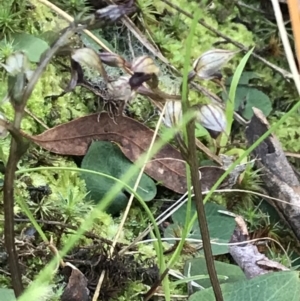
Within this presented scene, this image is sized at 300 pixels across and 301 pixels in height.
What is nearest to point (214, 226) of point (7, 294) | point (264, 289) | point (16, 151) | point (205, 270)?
point (205, 270)

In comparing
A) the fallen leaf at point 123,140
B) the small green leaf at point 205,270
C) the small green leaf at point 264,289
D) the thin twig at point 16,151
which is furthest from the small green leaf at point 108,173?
the thin twig at point 16,151

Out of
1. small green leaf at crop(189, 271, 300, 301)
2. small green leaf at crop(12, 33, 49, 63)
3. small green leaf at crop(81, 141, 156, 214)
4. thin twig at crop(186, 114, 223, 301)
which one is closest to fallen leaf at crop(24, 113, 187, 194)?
small green leaf at crop(81, 141, 156, 214)

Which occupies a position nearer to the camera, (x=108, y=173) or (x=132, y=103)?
(x=108, y=173)

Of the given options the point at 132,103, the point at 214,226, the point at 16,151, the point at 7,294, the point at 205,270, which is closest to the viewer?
the point at 16,151

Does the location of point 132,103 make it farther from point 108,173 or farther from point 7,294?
point 7,294

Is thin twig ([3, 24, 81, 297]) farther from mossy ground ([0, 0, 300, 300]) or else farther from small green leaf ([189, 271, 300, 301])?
small green leaf ([189, 271, 300, 301])

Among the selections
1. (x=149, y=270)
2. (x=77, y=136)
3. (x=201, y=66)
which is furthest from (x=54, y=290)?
(x=201, y=66)

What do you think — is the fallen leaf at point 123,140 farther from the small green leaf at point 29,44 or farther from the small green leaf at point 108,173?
the small green leaf at point 29,44
